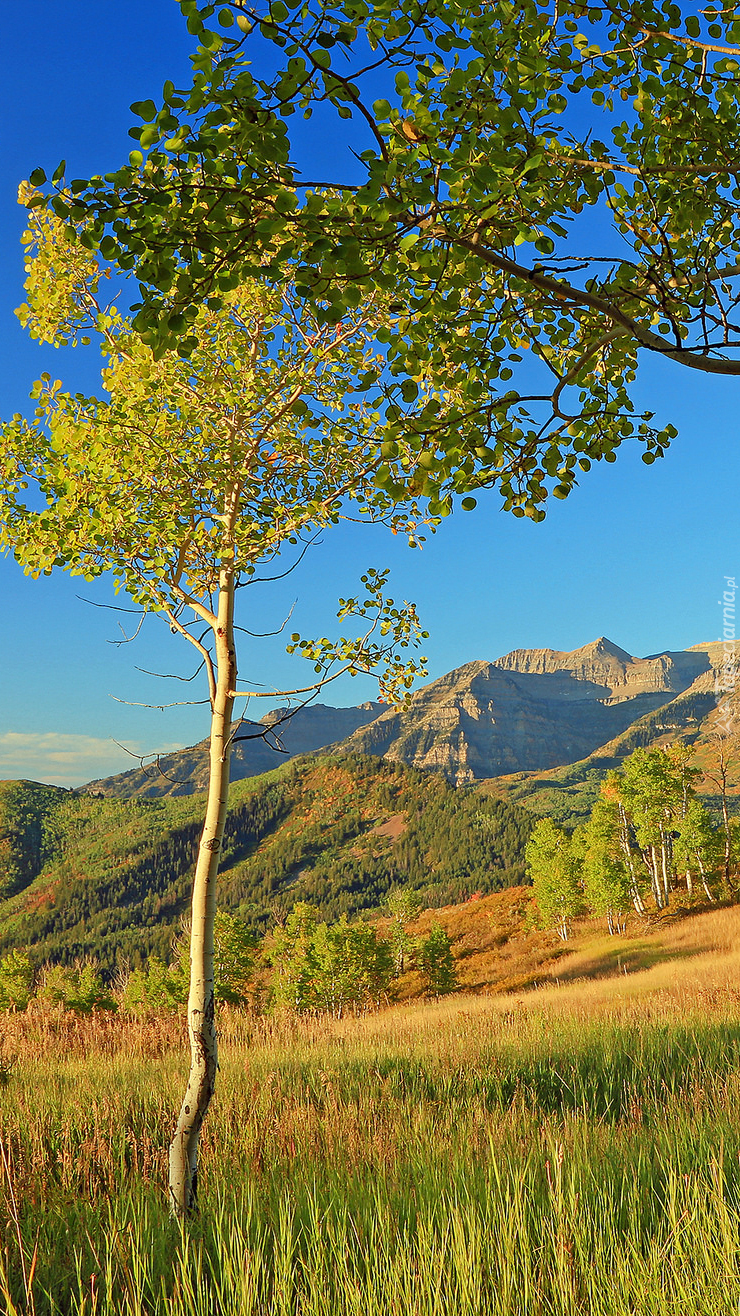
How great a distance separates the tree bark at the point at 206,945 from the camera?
4.93 m

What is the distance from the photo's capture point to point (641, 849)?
65688 millimetres

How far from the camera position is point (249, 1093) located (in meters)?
7.86

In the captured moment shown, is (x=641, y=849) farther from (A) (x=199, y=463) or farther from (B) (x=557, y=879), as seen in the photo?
(A) (x=199, y=463)

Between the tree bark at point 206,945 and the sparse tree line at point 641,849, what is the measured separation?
4944 centimetres

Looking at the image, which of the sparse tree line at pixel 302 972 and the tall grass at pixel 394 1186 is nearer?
the tall grass at pixel 394 1186

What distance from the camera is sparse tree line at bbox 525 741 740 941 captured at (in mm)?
52125

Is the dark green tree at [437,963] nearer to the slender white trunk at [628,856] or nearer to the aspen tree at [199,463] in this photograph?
the slender white trunk at [628,856]

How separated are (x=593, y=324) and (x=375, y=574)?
130 inches

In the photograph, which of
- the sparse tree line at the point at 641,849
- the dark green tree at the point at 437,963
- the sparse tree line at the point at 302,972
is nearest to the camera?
the sparse tree line at the point at 302,972

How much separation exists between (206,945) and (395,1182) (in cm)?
205

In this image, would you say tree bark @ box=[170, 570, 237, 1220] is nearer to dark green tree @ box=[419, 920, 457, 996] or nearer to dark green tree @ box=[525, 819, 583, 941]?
dark green tree @ box=[419, 920, 457, 996]

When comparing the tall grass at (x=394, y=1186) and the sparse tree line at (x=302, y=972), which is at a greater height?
the tall grass at (x=394, y=1186)

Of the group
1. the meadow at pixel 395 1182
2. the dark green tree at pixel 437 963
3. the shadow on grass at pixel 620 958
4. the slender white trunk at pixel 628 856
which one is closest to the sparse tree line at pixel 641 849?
the slender white trunk at pixel 628 856

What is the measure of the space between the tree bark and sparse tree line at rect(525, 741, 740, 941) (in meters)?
49.4
